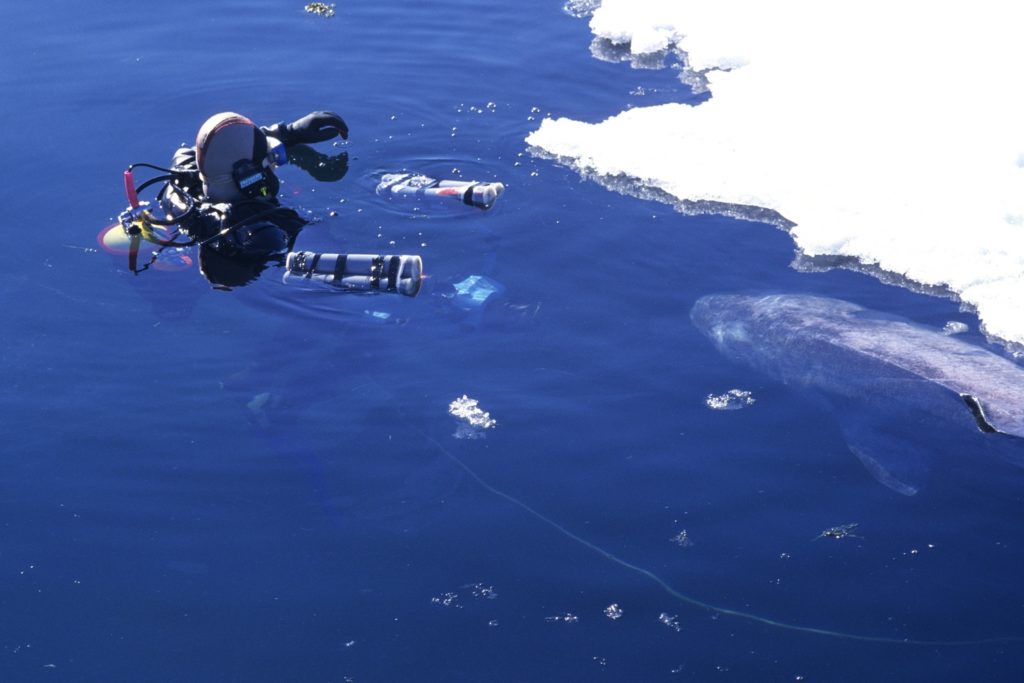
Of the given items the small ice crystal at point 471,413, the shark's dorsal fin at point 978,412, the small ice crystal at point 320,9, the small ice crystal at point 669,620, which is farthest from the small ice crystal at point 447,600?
the small ice crystal at point 320,9

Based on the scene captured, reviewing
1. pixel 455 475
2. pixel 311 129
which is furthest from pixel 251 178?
pixel 455 475

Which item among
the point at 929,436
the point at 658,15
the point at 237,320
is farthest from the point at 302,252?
the point at 658,15

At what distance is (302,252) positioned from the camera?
659 centimetres

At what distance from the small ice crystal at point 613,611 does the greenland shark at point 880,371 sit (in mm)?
1541

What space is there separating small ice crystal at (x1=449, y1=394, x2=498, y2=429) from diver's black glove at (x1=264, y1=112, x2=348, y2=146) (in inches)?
120

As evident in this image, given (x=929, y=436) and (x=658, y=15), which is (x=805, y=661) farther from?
(x=658, y=15)

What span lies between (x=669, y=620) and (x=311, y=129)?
4898 millimetres

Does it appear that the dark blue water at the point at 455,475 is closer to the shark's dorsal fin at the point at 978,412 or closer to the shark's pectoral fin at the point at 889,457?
the shark's pectoral fin at the point at 889,457

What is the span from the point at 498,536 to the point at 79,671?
73.5 inches

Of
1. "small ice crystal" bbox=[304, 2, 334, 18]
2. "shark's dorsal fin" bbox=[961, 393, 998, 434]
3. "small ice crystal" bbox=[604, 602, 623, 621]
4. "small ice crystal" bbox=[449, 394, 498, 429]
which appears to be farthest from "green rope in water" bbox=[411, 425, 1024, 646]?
"small ice crystal" bbox=[304, 2, 334, 18]

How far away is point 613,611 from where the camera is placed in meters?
4.59

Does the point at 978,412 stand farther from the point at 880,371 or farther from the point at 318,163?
the point at 318,163

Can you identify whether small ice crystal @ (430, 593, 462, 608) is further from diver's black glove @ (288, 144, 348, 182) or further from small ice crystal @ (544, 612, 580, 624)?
diver's black glove @ (288, 144, 348, 182)

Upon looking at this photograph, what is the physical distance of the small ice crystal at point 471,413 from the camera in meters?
5.66
